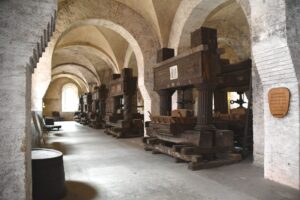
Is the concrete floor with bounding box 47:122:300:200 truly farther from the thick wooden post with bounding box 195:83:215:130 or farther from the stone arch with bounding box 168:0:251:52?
the stone arch with bounding box 168:0:251:52

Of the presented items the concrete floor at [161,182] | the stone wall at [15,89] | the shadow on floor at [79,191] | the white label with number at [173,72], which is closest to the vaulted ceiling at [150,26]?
the white label with number at [173,72]

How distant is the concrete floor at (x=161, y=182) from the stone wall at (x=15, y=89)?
1040 millimetres

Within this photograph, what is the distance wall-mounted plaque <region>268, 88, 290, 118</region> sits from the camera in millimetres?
3939

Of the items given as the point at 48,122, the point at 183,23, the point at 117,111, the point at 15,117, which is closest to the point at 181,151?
the point at 15,117

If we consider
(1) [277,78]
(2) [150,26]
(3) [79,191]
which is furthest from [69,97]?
(1) [277,78]

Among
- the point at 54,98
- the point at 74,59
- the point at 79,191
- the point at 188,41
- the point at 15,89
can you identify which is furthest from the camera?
the point at 54,98

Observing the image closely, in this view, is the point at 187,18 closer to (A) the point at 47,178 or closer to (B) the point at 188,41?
(B) the point at 188,41

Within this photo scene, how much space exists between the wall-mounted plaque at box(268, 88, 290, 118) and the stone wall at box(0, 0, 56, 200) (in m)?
3.73

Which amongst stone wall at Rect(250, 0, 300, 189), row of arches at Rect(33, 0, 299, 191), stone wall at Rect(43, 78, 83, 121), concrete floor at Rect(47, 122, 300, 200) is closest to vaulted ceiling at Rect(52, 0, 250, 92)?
row of arches at Rect(33, 0, 299, 191)

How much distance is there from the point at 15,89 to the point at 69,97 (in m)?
29.3

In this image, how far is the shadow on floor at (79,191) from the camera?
3.48 metres

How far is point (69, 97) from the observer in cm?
3059

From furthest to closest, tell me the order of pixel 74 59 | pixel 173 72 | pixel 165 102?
pixel 74 59
pixel 165 102
pixel 173 72

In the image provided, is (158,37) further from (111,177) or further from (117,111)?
(111,177)
